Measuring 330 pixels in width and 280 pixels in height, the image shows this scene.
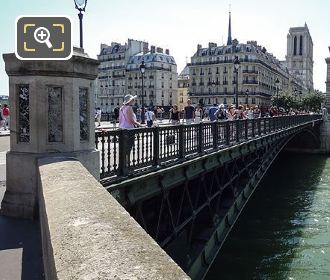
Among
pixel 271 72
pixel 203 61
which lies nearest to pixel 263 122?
pixel 203 61

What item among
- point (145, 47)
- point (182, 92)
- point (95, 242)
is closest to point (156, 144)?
point (95, 242)

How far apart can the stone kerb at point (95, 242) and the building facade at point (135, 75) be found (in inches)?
4203

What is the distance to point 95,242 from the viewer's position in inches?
99.5

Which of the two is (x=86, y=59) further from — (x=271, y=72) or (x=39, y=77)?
(x=271, y=72)

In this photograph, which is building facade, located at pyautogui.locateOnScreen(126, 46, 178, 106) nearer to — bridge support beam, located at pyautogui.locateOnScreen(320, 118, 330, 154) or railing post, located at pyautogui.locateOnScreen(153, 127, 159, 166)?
bridge support beam, located at pyautogui.locateOnScreen(320, 118, 330, 154)

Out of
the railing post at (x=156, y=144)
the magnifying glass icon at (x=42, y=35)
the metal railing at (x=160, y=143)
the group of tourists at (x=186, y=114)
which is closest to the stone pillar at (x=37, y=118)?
the magnifying glass icon at (x=42, y=35)

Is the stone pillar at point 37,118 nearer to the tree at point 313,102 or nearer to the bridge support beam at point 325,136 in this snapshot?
the bridge support beam at point 325,136

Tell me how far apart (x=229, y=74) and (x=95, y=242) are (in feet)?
342

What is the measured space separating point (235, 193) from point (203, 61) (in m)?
94.6

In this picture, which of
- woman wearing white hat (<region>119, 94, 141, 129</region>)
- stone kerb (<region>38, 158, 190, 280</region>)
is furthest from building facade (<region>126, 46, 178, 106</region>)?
stone kerb (<region>38, 158, 190, 280</region>)

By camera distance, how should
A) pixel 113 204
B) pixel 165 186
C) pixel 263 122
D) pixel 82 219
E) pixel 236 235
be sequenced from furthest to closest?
pixel 263 122 → pixel 236 235 → pixel 165 186 → pixel 113 204 → pixel 82 219

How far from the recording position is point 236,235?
62.5 ft

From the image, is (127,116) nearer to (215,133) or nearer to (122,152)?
(122,152)

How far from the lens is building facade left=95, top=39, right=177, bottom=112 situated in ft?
366
